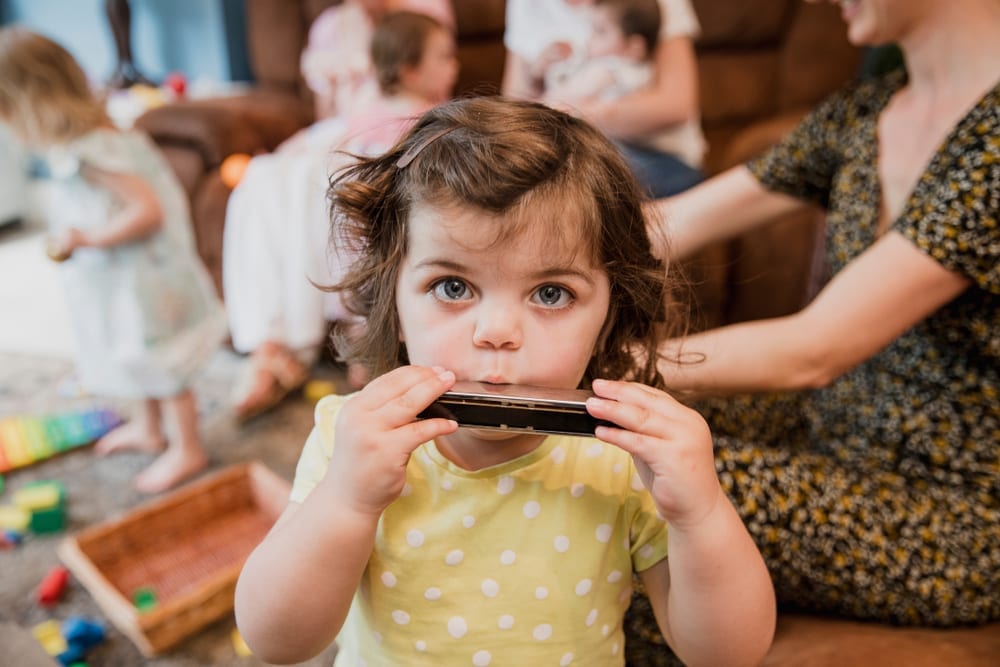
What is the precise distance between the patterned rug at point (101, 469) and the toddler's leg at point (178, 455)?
0.04m

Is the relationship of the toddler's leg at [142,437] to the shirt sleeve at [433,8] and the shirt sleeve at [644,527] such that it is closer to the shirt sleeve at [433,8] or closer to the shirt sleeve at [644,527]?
the shirt sleeve at [433,8]

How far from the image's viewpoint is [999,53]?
965 mm

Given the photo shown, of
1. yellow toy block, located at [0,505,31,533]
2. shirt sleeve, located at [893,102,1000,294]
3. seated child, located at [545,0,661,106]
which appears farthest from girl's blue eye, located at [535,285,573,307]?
yellow toy block, located at [0,505,31,533]

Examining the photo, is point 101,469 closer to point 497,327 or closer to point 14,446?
point 14,446

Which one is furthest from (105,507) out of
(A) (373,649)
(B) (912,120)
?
(B) (912,120)

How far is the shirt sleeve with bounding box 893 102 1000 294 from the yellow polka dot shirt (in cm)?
45

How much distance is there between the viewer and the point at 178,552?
1.54 m

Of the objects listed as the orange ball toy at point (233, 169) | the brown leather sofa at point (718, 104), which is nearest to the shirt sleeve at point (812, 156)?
the brown leather sofa at point (718, 104)

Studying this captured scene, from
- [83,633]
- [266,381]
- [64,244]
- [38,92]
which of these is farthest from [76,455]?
[38,92]

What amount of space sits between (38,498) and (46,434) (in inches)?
13.2

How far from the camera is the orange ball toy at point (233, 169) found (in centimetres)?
217

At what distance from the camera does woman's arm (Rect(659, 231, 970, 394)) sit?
89cm

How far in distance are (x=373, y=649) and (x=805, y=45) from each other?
2.53 meters

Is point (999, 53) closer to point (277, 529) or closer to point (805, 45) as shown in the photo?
point (277, 529)
